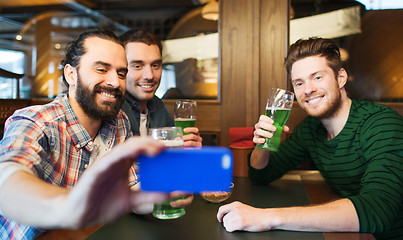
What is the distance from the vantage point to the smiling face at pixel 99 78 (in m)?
1.43

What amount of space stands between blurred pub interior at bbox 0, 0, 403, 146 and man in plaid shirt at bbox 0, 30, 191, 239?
2.83ft

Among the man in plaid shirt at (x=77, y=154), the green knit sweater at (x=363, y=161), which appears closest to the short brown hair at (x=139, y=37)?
the man in plaid shirt at (x=77, y=154)

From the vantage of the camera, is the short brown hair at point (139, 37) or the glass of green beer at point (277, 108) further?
the short brown hair at point (139, 37)

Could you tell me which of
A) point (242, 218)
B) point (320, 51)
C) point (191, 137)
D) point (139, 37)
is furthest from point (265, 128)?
point (139, 37)

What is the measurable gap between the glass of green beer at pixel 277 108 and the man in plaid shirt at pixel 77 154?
57cm

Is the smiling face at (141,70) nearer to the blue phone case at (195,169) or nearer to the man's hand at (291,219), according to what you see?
the man's hand at (291,219)

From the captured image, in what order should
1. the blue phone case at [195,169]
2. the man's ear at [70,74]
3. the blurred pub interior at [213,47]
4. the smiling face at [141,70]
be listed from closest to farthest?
1. the blue phone case at [195,169]
2. the man's ear at [70,74]
3. the smiling face at [141,70]
4. the blurred pub interior at [213,47]

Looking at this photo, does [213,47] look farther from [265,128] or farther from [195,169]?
[195,169]

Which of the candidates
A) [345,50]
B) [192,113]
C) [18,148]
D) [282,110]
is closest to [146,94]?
[192,113]

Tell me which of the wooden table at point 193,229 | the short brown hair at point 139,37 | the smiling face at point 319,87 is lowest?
the wooden table at point 193,229

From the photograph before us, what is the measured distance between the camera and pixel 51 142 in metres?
1.24

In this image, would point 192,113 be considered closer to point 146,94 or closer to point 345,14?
point 146,94

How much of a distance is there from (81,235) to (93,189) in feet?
1.43

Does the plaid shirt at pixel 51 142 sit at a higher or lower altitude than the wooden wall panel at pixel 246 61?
lower
